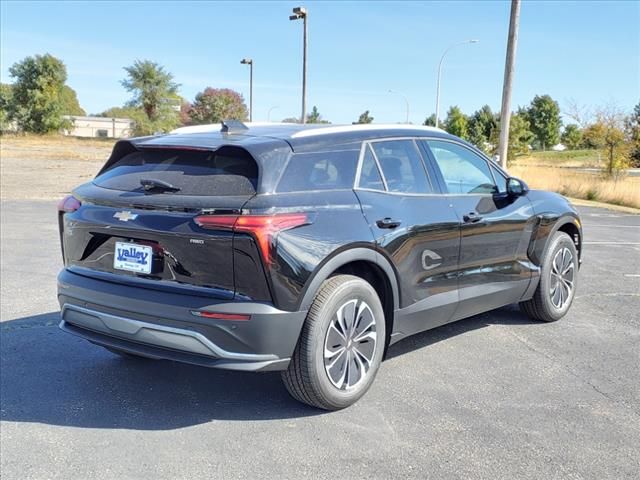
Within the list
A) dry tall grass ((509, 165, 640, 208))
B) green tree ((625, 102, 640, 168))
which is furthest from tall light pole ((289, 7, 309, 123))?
green tree ((625, 102, 640, 168))

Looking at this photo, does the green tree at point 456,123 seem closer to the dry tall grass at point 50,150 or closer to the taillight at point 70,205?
the dry tall grass at point 50,150

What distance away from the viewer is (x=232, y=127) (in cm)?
414

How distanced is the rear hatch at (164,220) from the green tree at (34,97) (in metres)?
79.7

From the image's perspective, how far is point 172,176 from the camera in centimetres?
356

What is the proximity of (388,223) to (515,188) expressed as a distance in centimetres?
173

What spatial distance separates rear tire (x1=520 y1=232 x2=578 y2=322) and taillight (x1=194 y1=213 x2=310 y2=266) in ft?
9.95

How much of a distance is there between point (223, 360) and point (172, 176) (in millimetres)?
1090

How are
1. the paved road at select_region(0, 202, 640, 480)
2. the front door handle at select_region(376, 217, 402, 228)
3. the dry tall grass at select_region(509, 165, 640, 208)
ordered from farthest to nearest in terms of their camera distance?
the dry tall grass at select_region(509, 165, 640, 208), the front door handle at select_region(376, 217, 402, 228), the paved road at select_region(0, 202, 640, 480)

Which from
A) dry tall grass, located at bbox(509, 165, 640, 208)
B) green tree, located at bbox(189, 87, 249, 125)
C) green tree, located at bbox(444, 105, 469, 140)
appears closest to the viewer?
dry tall grass, located at bbox(509, 165, 640, 208)

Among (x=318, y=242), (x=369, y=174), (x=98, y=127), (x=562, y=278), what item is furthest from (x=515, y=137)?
(x=98, y=127)

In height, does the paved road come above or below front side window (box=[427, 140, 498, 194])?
below

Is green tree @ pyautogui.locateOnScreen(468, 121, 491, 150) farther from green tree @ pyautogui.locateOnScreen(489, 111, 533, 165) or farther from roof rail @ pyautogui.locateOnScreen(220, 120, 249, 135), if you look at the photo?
roof rail @ pyautogui.locateOnScreen(220, 120, 249, 135)

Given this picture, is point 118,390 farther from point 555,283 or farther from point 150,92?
point 150,92

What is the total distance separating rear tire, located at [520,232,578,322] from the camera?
17.7 feet
